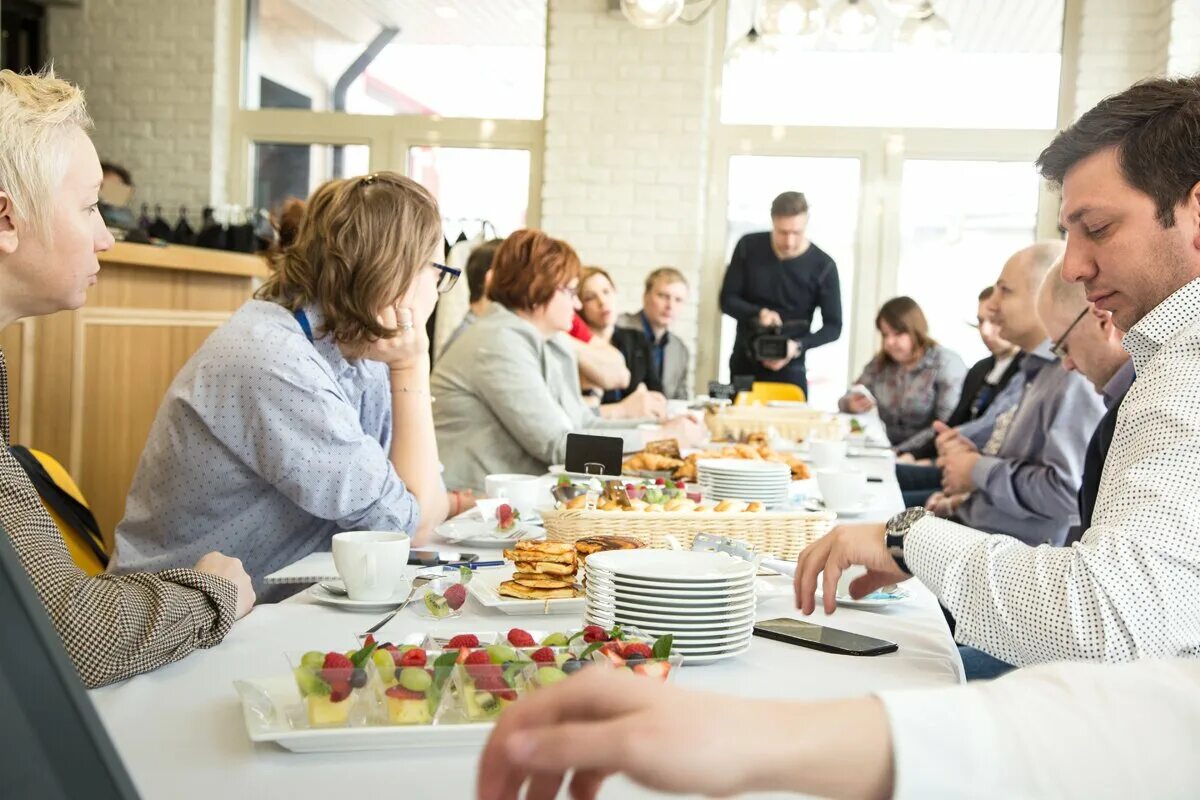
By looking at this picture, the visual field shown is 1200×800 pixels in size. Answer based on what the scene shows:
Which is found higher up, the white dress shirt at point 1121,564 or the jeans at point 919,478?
the white dress shirt at point 1121,564

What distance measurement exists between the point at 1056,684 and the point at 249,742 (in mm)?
715

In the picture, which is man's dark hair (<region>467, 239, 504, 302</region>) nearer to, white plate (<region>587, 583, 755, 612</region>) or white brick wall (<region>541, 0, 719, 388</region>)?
white brick wall (<region>541, 0, 719, 388</region>)

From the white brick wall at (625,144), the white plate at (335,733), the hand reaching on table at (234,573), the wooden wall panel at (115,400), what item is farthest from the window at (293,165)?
the white plate at (335,733)

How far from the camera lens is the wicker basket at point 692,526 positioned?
1.83 meters

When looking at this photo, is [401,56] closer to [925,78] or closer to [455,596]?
[925,78]

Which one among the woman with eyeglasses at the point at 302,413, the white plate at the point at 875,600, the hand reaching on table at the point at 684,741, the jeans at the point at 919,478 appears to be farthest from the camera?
the jeans at the point at 919,478

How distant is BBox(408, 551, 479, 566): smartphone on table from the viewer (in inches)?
71.7

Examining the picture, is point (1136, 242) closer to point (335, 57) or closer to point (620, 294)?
point (620, 294)

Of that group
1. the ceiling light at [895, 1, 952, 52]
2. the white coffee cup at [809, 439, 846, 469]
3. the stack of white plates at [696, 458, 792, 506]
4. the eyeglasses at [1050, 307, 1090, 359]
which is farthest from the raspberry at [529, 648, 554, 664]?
the ceiling light at [895, 1, 952, 52]

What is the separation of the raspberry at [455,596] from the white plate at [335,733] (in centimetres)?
39

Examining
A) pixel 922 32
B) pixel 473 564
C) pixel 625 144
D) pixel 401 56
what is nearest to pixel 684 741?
pixel 473 564

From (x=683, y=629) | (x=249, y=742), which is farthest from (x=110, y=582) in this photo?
(x=683, y=629)

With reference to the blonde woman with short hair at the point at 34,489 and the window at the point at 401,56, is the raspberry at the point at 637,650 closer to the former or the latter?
the blonde woman with short hair at the point at 34,489

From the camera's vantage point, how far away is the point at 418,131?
802 cm
